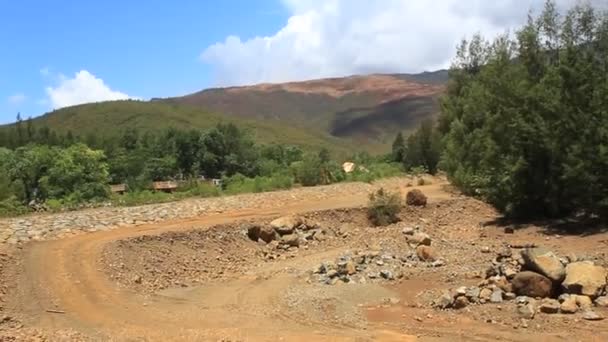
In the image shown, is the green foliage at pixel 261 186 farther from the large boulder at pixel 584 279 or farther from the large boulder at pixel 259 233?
the large boulder at pixel 584 279

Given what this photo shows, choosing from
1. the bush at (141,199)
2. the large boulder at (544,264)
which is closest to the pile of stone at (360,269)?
the large boulder at (544,264)

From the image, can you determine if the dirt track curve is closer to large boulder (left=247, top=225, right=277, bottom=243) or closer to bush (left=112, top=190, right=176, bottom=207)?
large boulder (left=247, top=225, right=277, bottom=243)

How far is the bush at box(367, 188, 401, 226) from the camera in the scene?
23797 millimetres

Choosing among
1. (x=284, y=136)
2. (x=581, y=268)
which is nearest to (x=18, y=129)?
(x=284, y=136)

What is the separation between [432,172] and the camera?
45219mm

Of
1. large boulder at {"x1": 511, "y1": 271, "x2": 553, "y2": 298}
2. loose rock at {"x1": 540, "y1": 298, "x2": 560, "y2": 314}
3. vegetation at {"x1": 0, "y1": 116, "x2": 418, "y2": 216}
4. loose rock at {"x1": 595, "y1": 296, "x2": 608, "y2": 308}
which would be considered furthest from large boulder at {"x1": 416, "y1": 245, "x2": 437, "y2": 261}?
vegetation at {"x1": 0, "y1": 116, "x2": 418, "y2": 216}

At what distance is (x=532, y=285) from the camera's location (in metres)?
12.5

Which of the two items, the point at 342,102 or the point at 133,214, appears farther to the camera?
the point at 342,102

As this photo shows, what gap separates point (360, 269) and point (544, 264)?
505 cm

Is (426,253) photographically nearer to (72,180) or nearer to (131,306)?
(131,306)

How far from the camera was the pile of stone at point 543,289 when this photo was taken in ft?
38.4

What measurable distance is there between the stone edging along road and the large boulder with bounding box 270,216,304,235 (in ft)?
9.23

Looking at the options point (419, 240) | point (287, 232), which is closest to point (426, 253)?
point (419, 240)

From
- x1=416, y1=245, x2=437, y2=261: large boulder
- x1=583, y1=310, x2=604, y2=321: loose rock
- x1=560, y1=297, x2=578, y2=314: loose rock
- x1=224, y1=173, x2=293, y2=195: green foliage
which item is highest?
x1=224, y1=173, x2=293, y2=195: green foliage
